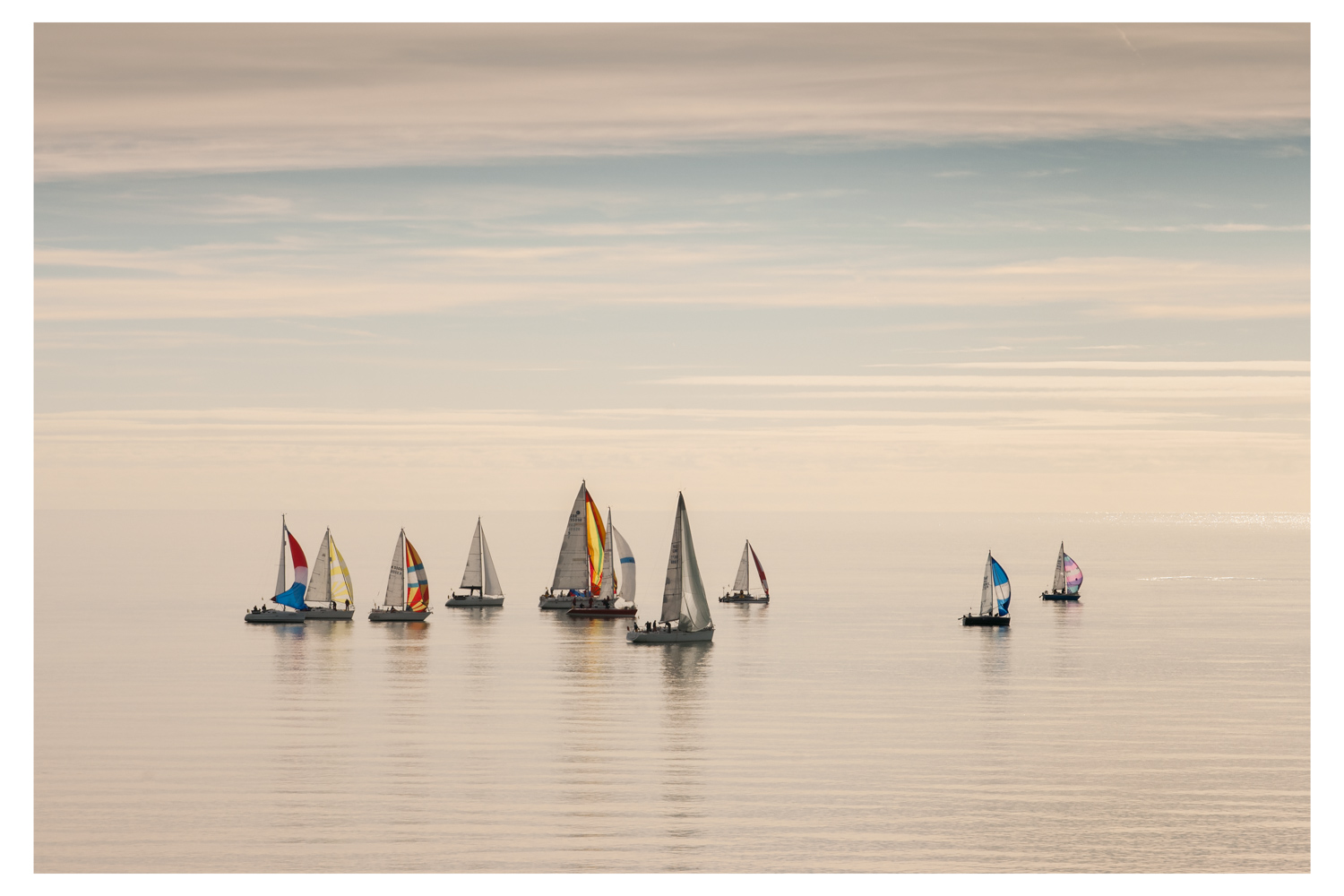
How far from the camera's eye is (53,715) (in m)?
56.9

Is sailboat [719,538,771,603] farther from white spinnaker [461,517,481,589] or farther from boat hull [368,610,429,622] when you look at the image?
boat hull [368,610,429,622]

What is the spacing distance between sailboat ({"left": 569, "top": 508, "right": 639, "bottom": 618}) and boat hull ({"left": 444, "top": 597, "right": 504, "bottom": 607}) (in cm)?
1064

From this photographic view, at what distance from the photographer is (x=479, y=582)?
366 ft

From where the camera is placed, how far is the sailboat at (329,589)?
3730 inches

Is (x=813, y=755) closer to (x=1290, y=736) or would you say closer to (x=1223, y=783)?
(x=1223, y=783)

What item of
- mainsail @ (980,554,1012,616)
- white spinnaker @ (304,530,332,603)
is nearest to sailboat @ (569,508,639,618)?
white spinnaker @ (304,530,332,603)

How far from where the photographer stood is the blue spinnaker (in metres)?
94.4

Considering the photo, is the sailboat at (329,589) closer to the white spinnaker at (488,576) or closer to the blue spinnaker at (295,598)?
the blue spinnaker at (295,598)

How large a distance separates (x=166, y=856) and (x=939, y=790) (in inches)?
879

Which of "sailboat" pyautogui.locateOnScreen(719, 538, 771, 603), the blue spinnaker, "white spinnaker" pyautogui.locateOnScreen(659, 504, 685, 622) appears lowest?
"sailboat" pyautogui.locateOnScreen(719, 538, 771, 603)

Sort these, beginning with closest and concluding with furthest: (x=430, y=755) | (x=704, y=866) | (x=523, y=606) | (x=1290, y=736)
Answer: (x=704, y=866) → (x=430, y=755) → (x=1290, y=736) → (x=523, y=606)

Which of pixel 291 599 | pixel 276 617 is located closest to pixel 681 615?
pixel 291 599
